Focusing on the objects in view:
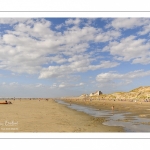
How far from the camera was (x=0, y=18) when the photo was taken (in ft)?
50.9
